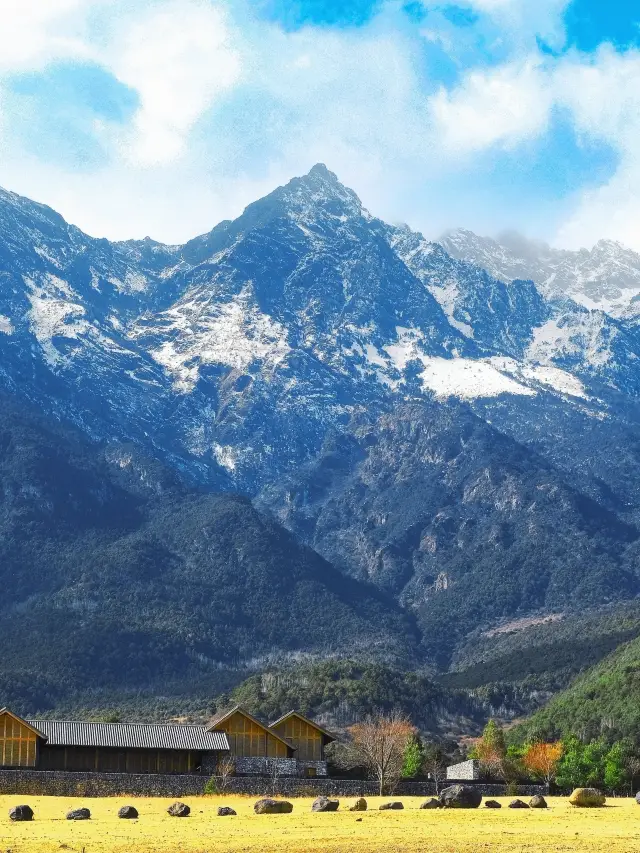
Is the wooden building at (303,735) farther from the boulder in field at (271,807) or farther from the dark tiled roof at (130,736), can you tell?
the boulder in field at (271,807)

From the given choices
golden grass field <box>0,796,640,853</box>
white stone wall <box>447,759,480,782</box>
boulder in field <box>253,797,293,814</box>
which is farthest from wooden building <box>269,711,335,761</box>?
boulder in field <box>253,797,293,814</box>

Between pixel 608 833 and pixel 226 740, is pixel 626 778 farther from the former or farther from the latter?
pixel 608 833

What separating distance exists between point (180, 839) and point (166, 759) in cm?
5114

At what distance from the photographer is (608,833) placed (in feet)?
260

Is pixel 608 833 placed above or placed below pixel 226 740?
below

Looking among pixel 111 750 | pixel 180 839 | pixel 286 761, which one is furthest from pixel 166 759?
pixel 180 839

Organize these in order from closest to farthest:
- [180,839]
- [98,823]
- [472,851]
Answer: [472,851] → [180,839] → [98,823]

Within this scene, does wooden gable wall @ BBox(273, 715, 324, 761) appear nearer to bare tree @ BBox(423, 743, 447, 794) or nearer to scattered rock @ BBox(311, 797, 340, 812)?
bare tree @ BBox(423, 743, 447, 794)

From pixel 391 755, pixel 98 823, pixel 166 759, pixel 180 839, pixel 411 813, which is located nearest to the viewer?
pixel 180 839

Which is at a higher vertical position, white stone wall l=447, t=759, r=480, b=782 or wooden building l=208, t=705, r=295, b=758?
wooden building l=208, t=705, r=295, b=758

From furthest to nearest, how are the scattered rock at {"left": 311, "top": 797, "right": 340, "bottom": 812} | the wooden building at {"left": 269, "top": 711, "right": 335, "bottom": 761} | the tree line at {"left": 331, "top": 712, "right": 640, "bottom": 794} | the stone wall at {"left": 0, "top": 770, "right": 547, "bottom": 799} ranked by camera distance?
1. the wooden building at {"left": 269, "top": 711, "right": 335, "bottom": 761}
2. the tree line at {"left": 331, "top": 712, "right": 640, "bottom": 794}
3. the stone wall at {"left": 0, "top": 770, "right": 547, "bottom": 799}
4. the scattered rock at {"left": 311, "top": 797, "right": 340, "bottom": 812}

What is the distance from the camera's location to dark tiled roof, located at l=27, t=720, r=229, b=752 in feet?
421

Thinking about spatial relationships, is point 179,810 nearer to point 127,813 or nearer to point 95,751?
point 127,813

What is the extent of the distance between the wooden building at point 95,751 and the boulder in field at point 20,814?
37.2 m
